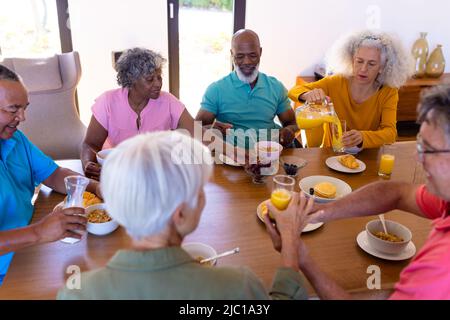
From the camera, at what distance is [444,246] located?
96 centimetres

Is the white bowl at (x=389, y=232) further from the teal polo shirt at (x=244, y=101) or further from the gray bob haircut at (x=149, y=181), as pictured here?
the teal polo shirt at (x=244, y=101)

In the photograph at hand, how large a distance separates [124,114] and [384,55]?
1614mm

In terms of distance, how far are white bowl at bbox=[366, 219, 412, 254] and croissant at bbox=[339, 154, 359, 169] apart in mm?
540

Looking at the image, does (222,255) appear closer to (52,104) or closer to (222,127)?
(222,127)

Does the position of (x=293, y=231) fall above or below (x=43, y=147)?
above

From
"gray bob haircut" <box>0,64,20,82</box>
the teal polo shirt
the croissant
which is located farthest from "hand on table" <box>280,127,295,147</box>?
"gray bob haircut" <box>0,64,20,82</box>

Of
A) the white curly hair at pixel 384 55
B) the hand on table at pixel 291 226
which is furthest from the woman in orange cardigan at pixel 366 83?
the hand on table at pixel 291 226

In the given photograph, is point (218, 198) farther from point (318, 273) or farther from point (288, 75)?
point (288, 75)

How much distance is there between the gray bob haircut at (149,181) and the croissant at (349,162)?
49.1 inches

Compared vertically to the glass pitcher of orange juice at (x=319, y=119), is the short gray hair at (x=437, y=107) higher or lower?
higher

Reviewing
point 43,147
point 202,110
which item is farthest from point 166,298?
point 43,147

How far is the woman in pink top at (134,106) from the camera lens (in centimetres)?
218

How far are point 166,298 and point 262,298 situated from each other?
22cm

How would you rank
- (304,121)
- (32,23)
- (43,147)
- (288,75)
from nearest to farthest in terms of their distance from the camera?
(304,121) < (43,147) < (32,23) < (288,75)
